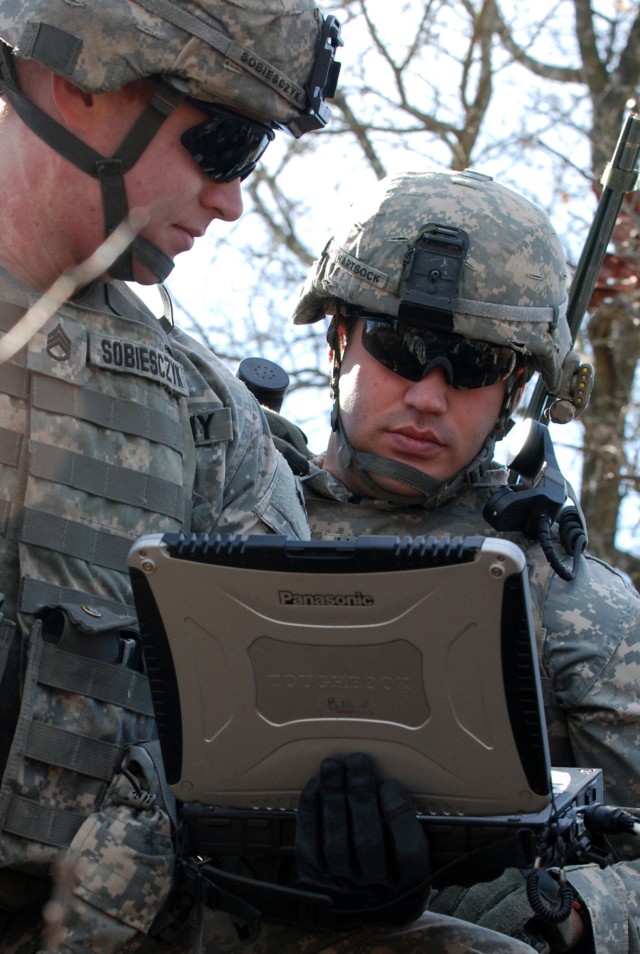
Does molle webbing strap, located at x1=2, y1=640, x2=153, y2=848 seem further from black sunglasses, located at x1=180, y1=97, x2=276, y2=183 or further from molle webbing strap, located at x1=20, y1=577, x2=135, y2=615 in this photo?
black sunglasses, located at x1=180, y1=97, x2=276, y2=183

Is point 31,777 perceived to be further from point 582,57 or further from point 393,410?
point 582,57

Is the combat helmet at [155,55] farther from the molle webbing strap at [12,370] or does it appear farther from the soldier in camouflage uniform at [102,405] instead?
the molle webbing strap at [12,370]

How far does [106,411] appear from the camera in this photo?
3.47m

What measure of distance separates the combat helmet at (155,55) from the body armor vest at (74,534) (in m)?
0.26

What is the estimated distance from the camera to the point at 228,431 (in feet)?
12.1

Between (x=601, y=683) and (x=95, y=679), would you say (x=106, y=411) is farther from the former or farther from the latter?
(x=601, y=683)

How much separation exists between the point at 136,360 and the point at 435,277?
4.60 feet

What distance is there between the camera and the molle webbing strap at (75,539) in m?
3.29

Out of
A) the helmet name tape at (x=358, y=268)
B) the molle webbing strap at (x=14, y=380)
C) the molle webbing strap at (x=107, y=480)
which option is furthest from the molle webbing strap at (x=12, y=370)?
the helmet name tape at (x=358, y=268)

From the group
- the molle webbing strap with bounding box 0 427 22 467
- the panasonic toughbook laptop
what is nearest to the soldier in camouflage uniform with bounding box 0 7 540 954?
the molle webbing strap with bounding box 0 427 22 467

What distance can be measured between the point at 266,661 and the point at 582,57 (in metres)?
13.3

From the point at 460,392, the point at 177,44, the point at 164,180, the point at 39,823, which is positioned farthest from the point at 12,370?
the point at 460,392

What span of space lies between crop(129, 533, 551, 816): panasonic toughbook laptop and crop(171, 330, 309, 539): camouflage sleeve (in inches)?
30.1

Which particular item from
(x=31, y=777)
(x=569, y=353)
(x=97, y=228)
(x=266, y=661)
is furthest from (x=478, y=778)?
(x=569, y=353)
